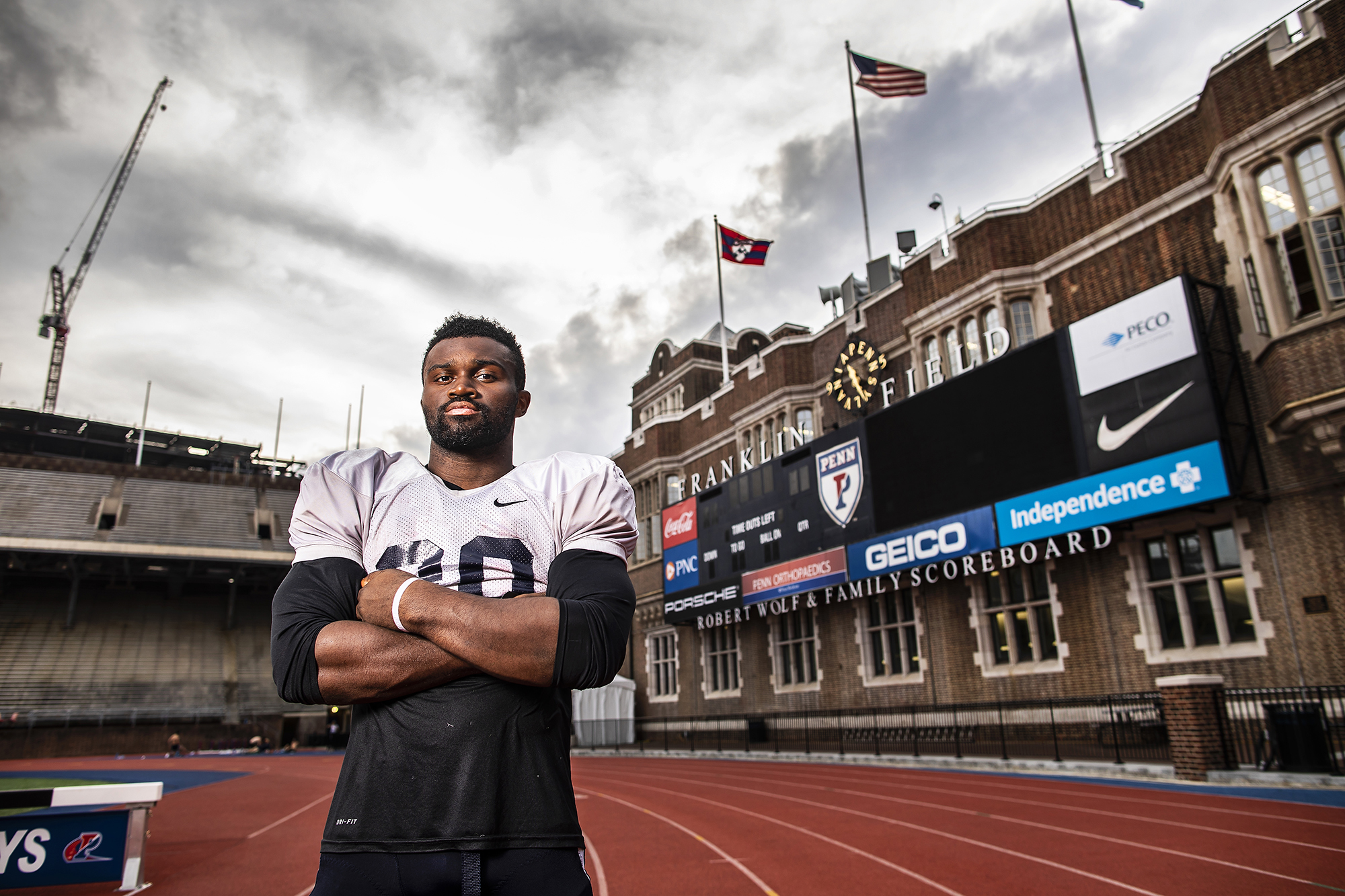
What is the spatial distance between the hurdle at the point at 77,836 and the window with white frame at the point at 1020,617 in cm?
1577

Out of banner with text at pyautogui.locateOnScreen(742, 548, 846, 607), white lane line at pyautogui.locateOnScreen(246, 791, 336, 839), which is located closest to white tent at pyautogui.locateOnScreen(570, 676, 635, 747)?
banner with text at pyautogui.locateOnScreen(742, 548, 846, 607)

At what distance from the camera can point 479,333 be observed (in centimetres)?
226

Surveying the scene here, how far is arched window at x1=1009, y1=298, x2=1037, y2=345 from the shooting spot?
18.4m

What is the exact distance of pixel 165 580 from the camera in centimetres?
4078

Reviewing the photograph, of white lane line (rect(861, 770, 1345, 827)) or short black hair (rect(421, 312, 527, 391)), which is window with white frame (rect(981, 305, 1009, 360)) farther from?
short black hair (rect(421, 312, 527, 391))

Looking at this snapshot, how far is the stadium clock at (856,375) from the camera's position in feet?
71.8

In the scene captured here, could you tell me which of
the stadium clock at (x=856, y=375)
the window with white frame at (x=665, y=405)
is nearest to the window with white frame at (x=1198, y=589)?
the stadium clock at (x=856, y=375)

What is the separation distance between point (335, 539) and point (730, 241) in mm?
26622

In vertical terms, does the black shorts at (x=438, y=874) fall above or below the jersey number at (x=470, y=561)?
below

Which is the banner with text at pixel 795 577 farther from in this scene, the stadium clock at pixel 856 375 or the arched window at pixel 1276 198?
the arched window at pixel 1276 198

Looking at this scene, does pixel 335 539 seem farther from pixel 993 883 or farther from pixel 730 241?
pixel 730 241

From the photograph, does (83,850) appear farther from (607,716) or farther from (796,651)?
(607,716)

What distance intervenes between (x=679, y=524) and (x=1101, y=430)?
620 inches

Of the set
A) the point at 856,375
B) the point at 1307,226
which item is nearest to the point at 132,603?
the point at 856,375
